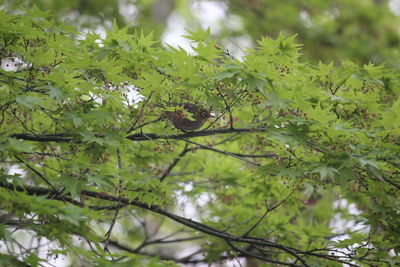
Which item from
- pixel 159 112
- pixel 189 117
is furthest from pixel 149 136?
pixel 189 117

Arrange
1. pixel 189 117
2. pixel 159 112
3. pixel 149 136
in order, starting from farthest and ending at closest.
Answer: pixel 149 136
pixel 159 112
pixel 189 117

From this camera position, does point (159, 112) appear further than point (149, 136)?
No

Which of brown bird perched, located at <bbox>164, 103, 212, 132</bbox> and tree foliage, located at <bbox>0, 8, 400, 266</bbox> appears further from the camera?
brown bird perched, located at <bbox>164, 103, 212, 132</bbox>

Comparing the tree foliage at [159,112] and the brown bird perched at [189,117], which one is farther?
the brown bird perched at [189,117]

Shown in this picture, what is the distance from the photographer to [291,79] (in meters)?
3.23

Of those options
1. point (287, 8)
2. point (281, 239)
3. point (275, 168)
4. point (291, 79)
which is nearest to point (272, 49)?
point (291, 79)

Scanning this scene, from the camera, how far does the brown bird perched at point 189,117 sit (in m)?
3.33

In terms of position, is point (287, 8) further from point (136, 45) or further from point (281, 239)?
point (136, 45)

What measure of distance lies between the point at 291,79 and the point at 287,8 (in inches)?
283

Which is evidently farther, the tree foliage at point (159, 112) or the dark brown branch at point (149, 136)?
the dark brown branch at point (149, 136)

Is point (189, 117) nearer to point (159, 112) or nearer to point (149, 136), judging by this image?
→ point (159, 112)

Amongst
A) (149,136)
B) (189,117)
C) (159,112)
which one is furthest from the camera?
(149,136)

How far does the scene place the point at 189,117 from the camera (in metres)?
3.27

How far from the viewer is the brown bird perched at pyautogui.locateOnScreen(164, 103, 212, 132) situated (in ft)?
10.9
